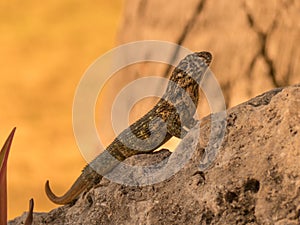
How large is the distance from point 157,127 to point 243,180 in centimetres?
135

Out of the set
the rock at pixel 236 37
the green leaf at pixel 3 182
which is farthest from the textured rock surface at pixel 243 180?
the rock at pixel 236 37

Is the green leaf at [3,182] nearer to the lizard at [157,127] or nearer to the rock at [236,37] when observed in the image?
the lizard at [157,127]

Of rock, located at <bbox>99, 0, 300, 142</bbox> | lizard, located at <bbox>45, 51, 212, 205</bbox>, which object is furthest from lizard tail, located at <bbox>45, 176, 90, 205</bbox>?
rock, located at <bbox>99, 0, 300, 142</bbox>

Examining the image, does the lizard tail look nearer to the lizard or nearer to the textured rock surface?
the lizard

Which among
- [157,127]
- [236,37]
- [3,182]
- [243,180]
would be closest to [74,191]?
[157,127]

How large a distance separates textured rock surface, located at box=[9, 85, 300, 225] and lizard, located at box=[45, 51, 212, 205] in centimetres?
60

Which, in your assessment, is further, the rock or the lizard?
the rock

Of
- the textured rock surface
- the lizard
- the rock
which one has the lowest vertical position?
the textured rock surface

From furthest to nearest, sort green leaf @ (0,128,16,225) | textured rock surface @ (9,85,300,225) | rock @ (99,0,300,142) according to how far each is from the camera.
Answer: rock @ (99,0,300,142) < green leaf @ (0,128,16,225) < textured rock surface @ (9,85,300,225)

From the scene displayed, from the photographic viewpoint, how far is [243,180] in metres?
2.63

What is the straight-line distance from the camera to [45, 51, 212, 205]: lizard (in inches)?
146

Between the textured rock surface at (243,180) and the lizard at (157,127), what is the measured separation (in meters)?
0.60

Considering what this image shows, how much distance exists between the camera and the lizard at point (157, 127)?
146 inches

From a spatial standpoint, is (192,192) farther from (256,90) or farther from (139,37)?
(139,37)
